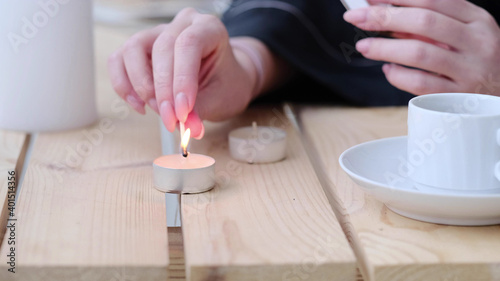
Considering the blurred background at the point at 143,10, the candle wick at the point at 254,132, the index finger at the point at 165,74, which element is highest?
the blurred background at the point at 143,10

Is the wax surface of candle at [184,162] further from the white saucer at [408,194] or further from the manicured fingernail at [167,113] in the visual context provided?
the white saucer at [408,194]

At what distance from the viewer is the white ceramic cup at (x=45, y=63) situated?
0.89 meters

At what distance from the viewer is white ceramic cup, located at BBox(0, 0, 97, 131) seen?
2.93 ft

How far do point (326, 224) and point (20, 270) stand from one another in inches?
11.1

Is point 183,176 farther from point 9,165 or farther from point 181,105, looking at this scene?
point 9,165

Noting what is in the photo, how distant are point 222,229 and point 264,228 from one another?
40 millimetres

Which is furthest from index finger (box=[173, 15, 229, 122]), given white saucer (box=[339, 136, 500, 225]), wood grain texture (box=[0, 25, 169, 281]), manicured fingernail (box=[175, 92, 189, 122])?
white saucer (box=[339, 136, 500, 225])

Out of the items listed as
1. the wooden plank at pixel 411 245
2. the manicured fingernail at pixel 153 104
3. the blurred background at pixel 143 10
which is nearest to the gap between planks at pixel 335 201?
the wooden plank at pixel 411 245

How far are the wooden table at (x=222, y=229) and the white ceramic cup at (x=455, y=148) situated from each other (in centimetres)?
5

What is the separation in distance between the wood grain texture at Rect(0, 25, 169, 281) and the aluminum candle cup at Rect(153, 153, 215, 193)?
15mm

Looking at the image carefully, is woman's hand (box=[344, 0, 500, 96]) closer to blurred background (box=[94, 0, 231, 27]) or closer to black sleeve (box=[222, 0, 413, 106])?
black sleeve (box=[222, 0, 413, 106])

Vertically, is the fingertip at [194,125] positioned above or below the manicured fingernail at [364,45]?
below

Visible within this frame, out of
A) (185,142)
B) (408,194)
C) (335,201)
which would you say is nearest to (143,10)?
(185,142)

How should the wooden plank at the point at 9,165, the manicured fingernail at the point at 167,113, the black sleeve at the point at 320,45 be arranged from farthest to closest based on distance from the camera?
1. the black sleeve at the point at 320,45
2. the manicured fingernail at the point at 167,113
3. the wooden plank at the point at 9,165
